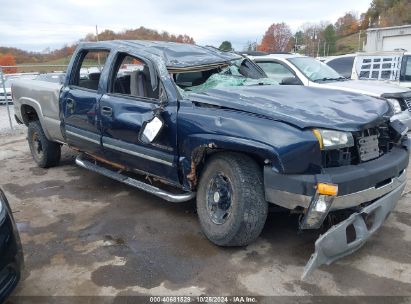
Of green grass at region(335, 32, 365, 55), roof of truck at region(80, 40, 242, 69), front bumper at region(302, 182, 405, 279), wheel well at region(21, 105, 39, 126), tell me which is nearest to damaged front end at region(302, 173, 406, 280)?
front bumper at region(302, 182, 405, 279)

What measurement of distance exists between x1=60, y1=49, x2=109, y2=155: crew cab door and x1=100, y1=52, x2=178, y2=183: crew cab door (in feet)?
0.65

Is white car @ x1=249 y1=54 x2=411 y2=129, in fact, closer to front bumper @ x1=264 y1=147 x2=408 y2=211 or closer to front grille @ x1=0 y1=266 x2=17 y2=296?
front bumper @ x1=264 y1=147 x2=408 y2=211

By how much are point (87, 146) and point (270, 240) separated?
8.04 ft

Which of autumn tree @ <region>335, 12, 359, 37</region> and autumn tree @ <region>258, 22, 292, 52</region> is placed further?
autumn tree @ <region>335, 12, 359, 37</region>

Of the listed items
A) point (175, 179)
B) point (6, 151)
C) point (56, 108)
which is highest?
point (56, 108)

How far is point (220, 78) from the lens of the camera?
4.32 metres

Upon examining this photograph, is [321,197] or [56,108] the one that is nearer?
[321,197]

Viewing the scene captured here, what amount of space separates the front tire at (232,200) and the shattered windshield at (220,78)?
853 mm

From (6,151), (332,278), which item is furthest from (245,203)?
(6,151)

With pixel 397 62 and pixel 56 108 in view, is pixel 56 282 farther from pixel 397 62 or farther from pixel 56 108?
pixel 397 62

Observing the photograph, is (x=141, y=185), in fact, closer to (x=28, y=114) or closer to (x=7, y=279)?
(x=7, y=279)

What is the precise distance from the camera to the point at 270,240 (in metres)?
3.80

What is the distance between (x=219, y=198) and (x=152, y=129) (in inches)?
33.9

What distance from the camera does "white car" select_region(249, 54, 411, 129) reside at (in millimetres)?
6715
